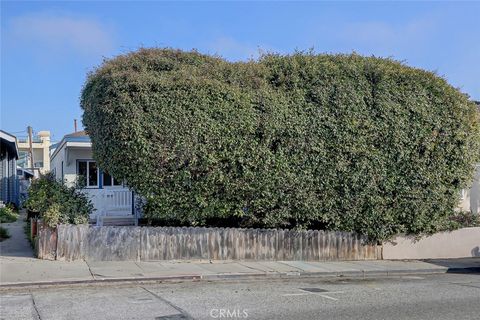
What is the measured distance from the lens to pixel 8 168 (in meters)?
30.2

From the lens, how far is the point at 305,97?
14578mm

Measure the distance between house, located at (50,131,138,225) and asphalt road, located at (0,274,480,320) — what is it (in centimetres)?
529

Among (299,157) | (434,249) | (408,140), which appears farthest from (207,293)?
(434,249)

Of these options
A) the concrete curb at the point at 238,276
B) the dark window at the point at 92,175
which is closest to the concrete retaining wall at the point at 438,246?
the concrete curb at the point at 238,276

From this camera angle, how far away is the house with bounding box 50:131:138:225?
57.9ft

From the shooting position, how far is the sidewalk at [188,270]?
10.7m

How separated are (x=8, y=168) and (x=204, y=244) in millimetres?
20496

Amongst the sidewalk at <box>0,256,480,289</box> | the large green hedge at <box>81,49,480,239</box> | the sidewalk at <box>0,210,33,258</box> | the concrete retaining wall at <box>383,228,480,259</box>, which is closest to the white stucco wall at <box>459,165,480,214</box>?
the concrete retaining wall at <box>383,228,480,259</box>

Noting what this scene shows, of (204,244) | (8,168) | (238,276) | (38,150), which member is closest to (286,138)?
(204,244)

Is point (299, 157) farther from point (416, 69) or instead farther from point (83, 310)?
point (83, 310)

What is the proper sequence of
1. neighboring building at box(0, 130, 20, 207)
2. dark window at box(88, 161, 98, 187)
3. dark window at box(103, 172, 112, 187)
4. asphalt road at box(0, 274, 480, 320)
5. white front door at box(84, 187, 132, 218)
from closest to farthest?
asphalt road at box(0, 274, 480, 320) → white front door at box(84, 187, 132, 218) → dark window at box(103, 172, 112, 187) → dark window at box(88, 161, 98, 187) → neighboring building at box(0, 130, 20, 207)

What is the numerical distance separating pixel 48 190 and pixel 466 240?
1234 cm

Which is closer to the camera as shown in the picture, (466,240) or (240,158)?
(240,158)

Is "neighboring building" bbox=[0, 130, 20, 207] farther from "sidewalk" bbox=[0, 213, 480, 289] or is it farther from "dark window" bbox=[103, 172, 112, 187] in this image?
"sidewalk" bbox=[0, 213, 480, 289]
